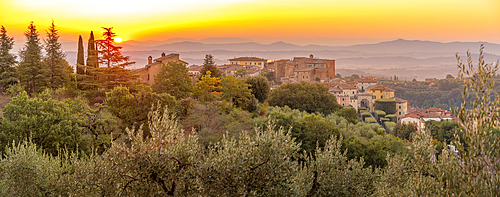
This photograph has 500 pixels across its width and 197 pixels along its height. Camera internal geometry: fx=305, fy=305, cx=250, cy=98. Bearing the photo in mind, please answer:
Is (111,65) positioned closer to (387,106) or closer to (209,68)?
(209,68)

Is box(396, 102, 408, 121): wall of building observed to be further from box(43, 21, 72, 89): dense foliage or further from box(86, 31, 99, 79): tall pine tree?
box(43, 21, 72, 89): dense foliage

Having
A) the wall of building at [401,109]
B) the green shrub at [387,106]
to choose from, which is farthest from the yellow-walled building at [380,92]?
the green shrub at [387,106]

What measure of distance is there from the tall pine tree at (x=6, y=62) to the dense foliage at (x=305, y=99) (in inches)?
1416

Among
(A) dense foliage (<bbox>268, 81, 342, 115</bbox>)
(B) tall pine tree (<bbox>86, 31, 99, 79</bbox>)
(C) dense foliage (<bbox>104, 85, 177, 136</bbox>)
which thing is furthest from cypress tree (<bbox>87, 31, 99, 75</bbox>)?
(A) dense foliage (<bbox>268, 81, 342, 115</bbox>)

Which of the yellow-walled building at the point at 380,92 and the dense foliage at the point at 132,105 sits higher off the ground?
the dense foliage at the point at 132,105

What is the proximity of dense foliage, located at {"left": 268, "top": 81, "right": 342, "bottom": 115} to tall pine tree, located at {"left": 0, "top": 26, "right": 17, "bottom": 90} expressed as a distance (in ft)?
118

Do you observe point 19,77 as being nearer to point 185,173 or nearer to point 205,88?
point 205,88

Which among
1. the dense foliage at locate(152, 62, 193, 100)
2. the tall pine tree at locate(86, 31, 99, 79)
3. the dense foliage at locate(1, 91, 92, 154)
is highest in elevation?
the tall pine tree at locate(86, 31, 99, 79)

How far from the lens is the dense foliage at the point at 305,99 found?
51.6 m

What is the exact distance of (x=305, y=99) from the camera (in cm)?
5222

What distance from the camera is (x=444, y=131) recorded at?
145 ft

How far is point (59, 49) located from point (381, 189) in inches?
1707

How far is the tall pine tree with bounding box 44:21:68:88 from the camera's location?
37.3 metres

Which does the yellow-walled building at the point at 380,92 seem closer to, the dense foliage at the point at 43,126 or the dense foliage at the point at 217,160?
the dense foliage at the point at 217,160
